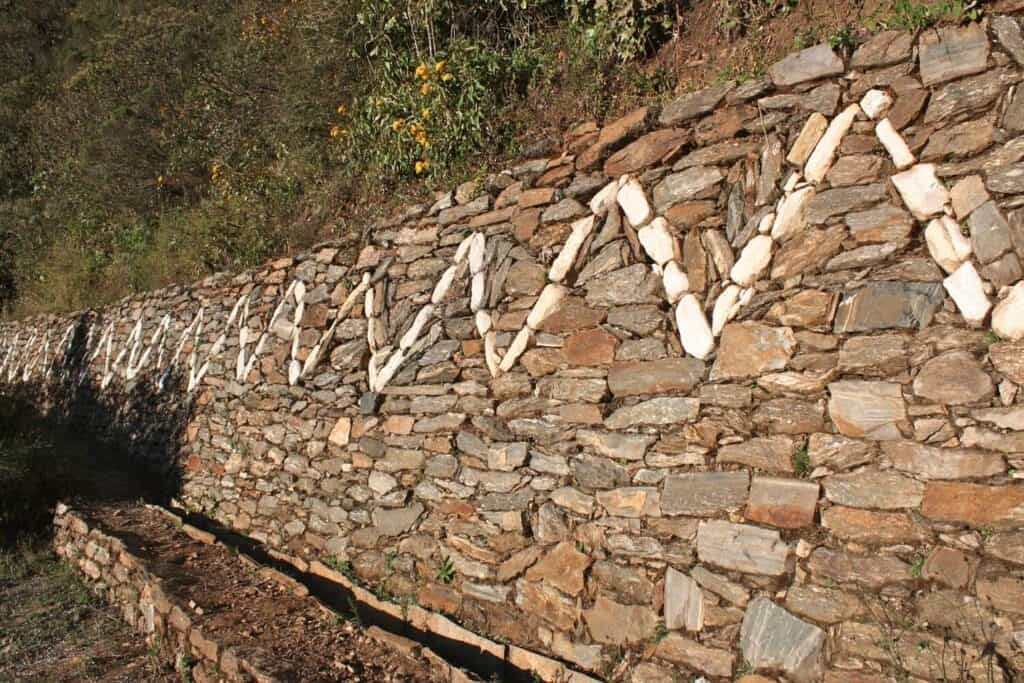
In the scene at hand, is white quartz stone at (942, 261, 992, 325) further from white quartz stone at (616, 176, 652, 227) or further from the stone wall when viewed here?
white quartz stone at (616, 176, 652, 227)

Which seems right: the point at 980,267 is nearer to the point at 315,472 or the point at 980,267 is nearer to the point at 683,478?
the point at 683,478

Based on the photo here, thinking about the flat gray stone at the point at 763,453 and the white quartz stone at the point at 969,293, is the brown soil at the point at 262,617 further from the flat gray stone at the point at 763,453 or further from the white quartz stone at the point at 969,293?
the white quartz stone at the point at 969,293

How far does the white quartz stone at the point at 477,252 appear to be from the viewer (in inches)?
171

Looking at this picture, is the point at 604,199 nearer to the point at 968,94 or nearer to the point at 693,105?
the point at 693,105

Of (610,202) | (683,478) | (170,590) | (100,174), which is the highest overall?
(100,174)

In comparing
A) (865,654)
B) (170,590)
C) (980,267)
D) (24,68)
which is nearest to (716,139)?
(980,267)

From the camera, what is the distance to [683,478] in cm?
318

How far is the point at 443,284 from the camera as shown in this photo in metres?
4.57

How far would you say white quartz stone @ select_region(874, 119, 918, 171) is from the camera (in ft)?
8.96

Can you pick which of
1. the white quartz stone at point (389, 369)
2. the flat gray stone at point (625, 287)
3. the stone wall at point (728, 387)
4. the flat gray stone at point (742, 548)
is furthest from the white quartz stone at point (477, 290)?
the flat gray stone at point (742, 548)

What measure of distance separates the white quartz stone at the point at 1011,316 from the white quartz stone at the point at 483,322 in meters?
2.52

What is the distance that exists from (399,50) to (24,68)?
16.5 meters

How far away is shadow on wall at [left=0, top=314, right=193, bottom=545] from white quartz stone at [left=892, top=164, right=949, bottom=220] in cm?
659

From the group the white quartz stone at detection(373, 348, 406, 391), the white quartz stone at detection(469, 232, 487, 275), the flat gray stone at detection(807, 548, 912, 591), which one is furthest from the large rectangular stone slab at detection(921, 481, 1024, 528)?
the white quartz stone at detection(373, 348, 406, 391)
